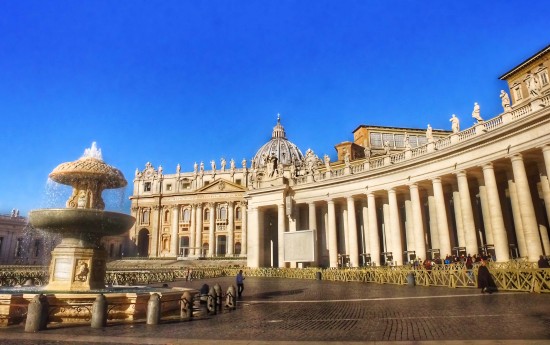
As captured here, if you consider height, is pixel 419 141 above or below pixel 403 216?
above

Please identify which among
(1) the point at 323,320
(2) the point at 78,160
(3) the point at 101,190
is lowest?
(1) the point at 323,320

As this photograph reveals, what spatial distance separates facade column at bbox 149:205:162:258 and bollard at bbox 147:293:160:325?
83083 millimetres

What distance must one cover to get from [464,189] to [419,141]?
35212mm

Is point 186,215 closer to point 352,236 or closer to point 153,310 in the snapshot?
point 352,236

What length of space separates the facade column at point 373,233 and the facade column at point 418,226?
3821 mm

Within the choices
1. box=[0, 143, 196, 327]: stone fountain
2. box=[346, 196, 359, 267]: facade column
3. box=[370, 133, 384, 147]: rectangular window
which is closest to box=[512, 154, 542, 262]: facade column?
box=[346, 196, 359, 267]: facade column

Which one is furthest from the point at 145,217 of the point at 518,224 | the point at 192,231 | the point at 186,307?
the point at 186,307

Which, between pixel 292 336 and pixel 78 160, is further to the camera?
pixel 78 160

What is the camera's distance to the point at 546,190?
22.8 metres

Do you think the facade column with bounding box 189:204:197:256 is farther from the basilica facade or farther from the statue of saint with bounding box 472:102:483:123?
the statue of saint with bounding box 472:102:483:123

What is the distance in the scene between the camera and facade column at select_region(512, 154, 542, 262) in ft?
70.9

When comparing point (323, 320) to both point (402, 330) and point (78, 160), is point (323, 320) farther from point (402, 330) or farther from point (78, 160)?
point (78, 160)

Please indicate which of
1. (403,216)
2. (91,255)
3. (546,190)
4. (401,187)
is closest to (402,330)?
(91,255)

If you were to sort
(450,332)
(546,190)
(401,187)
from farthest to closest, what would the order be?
(401,187) < (546,190) < (450,332)
